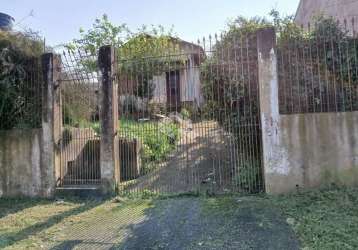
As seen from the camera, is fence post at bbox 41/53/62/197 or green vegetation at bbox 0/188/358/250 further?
fence post at bbox 41/53/62/197

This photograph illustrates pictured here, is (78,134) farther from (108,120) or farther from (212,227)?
(212,227)

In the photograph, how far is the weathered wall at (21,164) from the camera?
25.9 feet

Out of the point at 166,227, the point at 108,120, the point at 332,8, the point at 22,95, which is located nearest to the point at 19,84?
the point at 22,95

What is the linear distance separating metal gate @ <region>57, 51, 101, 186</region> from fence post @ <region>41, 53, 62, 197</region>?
14 centimetres

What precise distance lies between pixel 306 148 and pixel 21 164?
6042 millimetres

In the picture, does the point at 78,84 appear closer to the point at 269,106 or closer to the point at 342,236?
the point at 269,106

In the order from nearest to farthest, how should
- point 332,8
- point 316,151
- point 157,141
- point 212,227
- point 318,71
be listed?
point 212,227 < point 316,151 < point 318,71 < point 157,141 < point 332,8

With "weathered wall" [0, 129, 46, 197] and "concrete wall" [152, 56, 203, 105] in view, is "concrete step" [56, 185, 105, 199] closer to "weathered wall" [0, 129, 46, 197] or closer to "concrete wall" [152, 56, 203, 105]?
"weathered wall" [0, 129, 46, 197]

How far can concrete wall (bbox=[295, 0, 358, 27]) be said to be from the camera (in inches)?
438

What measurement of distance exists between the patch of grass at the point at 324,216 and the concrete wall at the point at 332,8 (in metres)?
5.14

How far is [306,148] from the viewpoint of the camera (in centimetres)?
675

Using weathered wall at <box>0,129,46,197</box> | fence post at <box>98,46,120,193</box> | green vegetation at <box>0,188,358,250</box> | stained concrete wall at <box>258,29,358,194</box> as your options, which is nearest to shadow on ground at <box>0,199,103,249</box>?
green vegetation at <box>0,188,358,250</box>

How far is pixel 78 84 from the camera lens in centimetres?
822

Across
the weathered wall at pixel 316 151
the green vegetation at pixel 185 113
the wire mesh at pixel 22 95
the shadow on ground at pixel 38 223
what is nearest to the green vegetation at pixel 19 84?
the wire mesh at pixel 22 95
